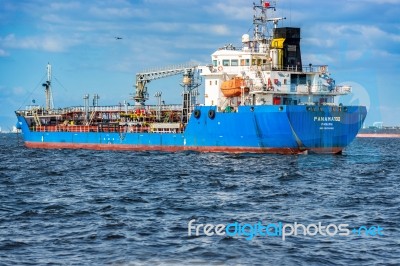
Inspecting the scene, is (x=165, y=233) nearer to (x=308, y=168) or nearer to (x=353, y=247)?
(x=353, y=247)

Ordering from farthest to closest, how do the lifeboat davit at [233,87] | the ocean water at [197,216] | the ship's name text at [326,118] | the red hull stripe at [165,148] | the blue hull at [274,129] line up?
the lifeboat davit at [233,87] < the red hull stripe at [165,148] < the ship's name text at [326,118] < the blue hull at [274,129] < the ocean water at [197,216]

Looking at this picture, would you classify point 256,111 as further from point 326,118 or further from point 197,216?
point 197,216

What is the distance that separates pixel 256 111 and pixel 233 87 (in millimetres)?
4359

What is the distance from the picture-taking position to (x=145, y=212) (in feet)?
74.7

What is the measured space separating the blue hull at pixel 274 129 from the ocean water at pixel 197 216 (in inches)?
417

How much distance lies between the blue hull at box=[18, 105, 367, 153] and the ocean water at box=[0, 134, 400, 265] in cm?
1059

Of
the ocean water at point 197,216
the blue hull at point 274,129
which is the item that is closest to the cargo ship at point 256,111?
the blue hull at point 274,129

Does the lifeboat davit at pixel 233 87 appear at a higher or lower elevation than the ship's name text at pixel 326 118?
higher

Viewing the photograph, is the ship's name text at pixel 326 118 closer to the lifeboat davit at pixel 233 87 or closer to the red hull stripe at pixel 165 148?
the red hull stripe at pixel 165 148

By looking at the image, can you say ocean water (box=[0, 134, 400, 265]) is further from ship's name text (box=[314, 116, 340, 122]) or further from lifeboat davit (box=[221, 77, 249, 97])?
lifeboat davit (box=[221, 77, 249, 97])

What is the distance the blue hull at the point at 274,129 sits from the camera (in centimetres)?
4906

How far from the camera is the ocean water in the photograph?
1658 cm

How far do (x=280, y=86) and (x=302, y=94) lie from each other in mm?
1954

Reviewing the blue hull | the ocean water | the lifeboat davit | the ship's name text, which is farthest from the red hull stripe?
the ocean water
